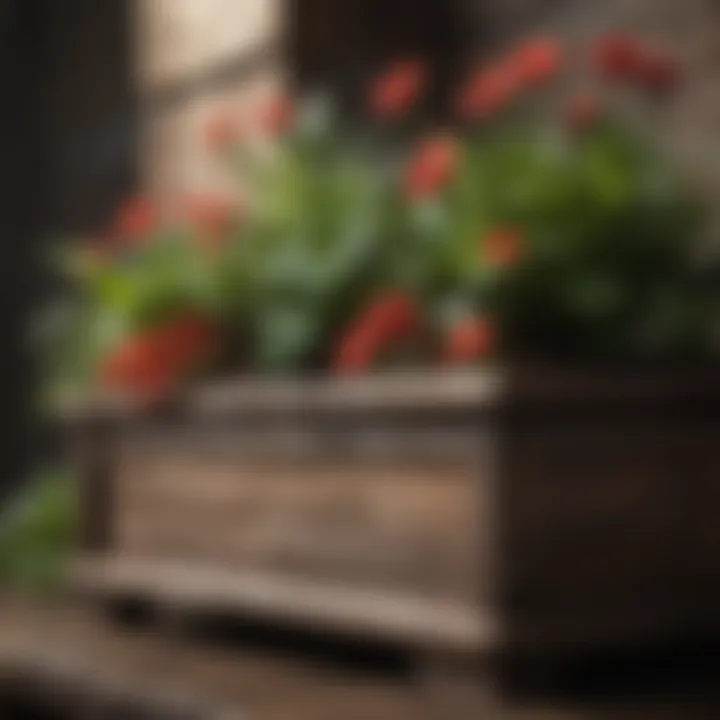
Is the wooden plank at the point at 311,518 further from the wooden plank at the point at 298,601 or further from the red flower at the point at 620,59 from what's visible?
the red flower at the point at 620,59

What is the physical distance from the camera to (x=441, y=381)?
45.0 inches

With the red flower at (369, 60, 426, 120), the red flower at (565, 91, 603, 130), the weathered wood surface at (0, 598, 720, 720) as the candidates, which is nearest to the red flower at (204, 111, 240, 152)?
the red flower at (369, 60, 426, 120)

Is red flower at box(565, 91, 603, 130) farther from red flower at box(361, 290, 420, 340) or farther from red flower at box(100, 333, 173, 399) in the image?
red flower at box(100, 333, 173, 399)

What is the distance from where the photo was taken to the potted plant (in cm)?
111

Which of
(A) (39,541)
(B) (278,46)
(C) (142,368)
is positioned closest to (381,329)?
(C) (142,368)

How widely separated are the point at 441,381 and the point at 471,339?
4 cm

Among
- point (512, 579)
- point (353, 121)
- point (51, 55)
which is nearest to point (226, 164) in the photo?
point (353, 121)

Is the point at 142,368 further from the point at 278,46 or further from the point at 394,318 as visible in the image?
the point at 278,46

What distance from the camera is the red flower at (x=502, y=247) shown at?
1136 millimetres

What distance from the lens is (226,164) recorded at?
1.67 m

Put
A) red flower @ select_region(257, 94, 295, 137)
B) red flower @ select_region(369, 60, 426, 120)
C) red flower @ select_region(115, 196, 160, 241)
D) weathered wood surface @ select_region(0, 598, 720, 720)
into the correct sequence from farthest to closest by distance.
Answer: red flower @ select_region(115, 196, 160, 241) < red flower @ select_region(257, 94, 295, 137) < red flower @ select_region(369, 60, 426, 120) < weathered wood surface @ select_region(0, 598, 720, 720)

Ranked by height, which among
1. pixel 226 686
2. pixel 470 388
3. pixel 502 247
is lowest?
pixel 226 686

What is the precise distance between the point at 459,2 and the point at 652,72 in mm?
654

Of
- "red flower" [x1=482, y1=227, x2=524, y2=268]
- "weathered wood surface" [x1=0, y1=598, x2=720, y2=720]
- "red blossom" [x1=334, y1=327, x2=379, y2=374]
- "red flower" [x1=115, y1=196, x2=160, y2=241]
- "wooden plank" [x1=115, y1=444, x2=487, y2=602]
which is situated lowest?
"weathered wood surface" [x1=0, y1=598, x2=720, y2=720]
